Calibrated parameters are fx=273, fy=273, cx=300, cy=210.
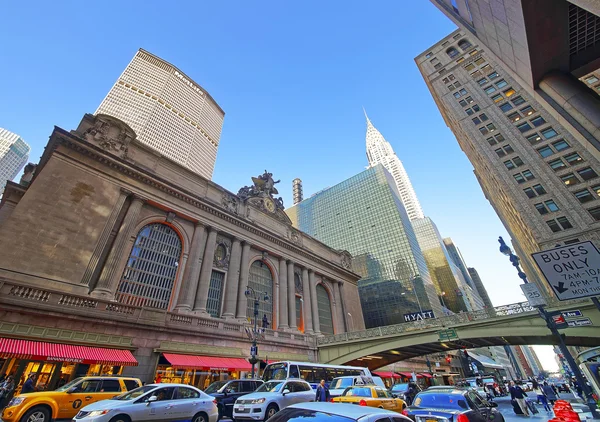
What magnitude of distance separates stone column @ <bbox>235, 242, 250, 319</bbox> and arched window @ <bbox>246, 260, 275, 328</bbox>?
1.57m

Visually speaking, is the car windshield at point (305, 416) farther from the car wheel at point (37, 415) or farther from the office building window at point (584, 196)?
the office building window at point (584, 196)

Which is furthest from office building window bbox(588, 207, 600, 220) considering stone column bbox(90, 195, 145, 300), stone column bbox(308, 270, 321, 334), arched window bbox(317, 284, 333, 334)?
stone column bbox(90, 195, 145, 300)

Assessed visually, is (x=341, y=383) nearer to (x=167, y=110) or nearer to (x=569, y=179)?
(x=569, y=179)

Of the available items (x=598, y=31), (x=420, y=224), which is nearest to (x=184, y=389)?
(x=598, y=31)

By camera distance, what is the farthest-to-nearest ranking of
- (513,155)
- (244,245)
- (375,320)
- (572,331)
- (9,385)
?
(375,320) → (513,155) → (244,245) → (572,331) → (9,385)

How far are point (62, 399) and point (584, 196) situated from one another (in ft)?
170

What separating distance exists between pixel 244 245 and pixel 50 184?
18.2m

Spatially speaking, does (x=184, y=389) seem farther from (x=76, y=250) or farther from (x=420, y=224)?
(x=420, y=224)

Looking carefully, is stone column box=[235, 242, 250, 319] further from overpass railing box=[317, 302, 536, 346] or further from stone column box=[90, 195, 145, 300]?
stone column box=[90, 195, 145, 300]

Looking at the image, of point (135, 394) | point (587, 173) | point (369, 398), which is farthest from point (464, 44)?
point (135, 394)

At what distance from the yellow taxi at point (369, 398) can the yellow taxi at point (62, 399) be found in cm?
897

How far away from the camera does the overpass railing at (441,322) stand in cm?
2256

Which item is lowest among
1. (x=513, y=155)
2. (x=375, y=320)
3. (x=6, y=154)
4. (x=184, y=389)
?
(x=184, y=389)

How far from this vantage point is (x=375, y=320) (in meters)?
63.4
